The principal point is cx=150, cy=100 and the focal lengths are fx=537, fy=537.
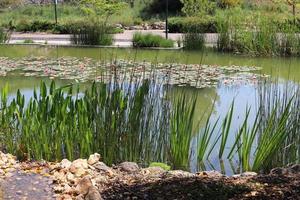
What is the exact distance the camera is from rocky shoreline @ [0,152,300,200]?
9.91ft

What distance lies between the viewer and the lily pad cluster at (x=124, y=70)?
991 centimetres

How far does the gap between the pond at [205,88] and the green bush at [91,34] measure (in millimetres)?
823

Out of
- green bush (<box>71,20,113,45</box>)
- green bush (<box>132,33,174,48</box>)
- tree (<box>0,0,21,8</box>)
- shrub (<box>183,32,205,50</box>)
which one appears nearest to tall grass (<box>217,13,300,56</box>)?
shrub (<box>183,32,205,50</box>)

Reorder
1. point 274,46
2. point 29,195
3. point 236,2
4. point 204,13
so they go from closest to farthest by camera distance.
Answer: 1. point 29,195
2. point 274,46
3. point 204,13
4. point 236,2

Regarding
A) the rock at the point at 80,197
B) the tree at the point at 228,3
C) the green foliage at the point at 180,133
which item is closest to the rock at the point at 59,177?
the rock at the point at 80,197

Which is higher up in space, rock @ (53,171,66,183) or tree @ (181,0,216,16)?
tree @ (181,0,216,16)

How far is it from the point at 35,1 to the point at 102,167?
34424 mm

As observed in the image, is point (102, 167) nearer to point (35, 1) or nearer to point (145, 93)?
point (145, 93)

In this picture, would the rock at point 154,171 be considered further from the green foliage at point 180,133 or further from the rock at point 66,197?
the rock at point 66,197

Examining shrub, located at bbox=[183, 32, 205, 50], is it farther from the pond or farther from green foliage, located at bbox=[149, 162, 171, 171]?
green foliage, located at bbox=[149, 162, 171, 171]

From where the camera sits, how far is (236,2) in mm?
27672

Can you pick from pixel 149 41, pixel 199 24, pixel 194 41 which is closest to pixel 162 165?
pixel 194 41

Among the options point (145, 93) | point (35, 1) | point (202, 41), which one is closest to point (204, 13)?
point (202, 41)

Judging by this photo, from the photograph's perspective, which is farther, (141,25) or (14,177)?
(141,25)
